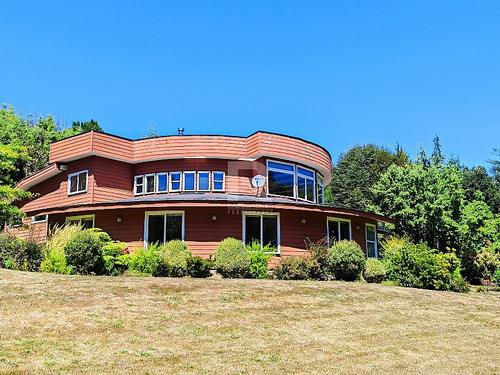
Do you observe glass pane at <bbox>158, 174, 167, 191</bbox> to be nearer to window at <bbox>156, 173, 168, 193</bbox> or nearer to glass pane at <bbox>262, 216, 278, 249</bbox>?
window at <bbox>156, 173, 168, 193</bbox>

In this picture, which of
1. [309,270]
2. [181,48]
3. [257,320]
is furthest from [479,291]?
[181,48]

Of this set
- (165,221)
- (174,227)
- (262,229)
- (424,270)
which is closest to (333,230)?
(262,229)

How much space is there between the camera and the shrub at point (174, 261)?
1695 cm

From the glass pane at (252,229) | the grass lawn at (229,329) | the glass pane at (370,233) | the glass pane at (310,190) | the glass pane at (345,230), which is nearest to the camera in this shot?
the grass lawn at (229,329)

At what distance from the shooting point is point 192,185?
23.3m

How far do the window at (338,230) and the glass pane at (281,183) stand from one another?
2.77 m

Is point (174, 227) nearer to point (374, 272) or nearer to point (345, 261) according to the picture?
point (345, 261)

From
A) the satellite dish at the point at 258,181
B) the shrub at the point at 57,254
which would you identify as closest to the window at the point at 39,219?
the shrub at the point at 57,254

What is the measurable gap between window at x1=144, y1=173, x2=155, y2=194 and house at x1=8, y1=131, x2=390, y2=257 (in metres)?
0.05

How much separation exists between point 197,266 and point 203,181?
7.14 metres

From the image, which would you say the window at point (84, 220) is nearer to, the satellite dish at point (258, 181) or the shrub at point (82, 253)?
the shrub at point (82, 253)

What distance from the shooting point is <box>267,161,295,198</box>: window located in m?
23.2

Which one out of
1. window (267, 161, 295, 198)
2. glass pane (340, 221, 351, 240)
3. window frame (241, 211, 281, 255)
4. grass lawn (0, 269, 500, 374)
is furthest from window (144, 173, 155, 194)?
glass pane (340, 221, 351, 240)

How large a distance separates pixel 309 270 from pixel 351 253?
1853mm
